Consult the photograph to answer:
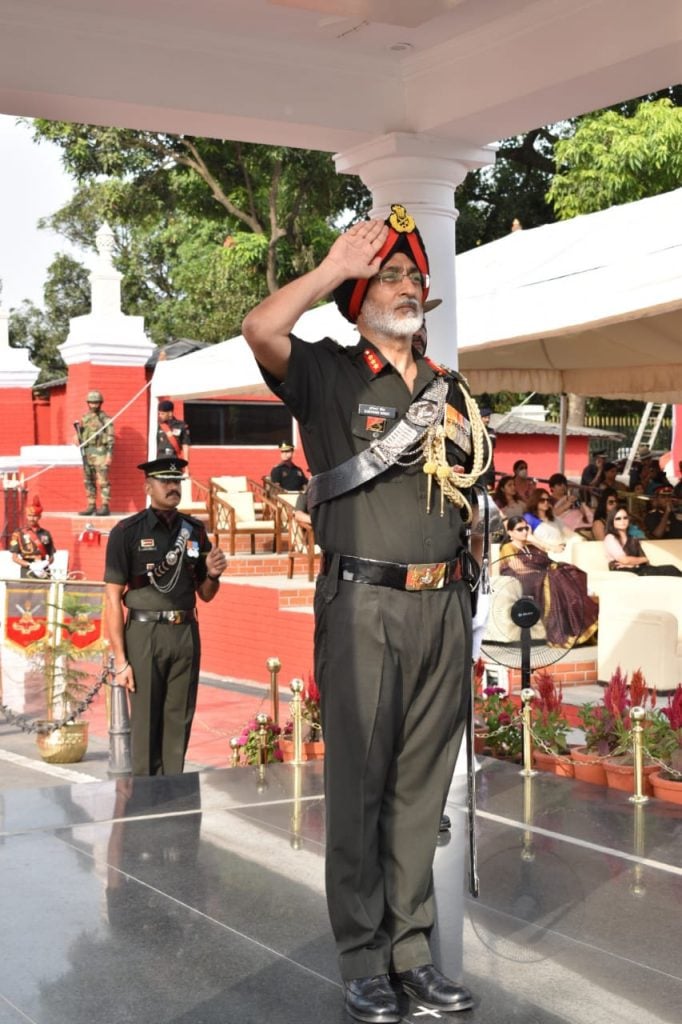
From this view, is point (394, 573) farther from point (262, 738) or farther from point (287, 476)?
point (287, 476)

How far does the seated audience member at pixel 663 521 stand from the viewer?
42.6ft

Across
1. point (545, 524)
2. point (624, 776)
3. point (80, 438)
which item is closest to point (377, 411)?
point (624, 776)

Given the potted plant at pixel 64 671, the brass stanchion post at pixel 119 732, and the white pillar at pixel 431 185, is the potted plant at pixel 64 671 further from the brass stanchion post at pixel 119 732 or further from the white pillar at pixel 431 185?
the white pillar at pixel 431 185

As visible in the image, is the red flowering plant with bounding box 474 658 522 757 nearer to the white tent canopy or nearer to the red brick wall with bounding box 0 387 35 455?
the white tent canopy

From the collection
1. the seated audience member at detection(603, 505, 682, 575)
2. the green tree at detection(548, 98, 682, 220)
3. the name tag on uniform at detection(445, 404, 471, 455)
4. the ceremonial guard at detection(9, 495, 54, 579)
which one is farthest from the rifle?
the name tag on uniform at detection(445, 404, 471, 455)

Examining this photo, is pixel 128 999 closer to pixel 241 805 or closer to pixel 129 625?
pixel 241 805

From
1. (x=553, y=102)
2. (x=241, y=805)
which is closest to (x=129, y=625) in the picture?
(x=241, y=805)

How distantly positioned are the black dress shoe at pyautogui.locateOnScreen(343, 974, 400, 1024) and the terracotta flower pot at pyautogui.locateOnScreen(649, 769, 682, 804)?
269cm

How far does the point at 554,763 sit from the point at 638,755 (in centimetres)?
71

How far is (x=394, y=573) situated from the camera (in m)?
3.80

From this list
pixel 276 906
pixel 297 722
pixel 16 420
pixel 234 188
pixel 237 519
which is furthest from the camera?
pixel 16 420

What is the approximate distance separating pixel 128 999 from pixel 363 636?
1.17 metres

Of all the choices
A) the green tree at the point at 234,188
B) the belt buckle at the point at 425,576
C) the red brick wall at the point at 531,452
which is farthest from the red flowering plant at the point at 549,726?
Result: the red brick wall at the point at 531,452

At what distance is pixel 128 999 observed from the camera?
384 cm
